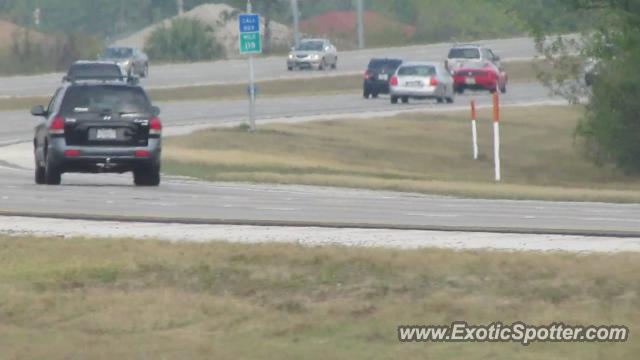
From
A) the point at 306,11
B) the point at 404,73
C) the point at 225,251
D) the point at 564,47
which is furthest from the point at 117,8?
the point at 225,251

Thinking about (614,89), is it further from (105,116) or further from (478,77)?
(478,77)

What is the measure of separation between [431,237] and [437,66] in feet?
151

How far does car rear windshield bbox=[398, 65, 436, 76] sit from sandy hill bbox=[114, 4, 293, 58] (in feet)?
170

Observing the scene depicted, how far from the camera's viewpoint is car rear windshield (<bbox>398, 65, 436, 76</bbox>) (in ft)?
210

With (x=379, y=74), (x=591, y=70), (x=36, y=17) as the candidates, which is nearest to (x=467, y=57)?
(x=379, y=74)

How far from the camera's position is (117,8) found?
540 feet

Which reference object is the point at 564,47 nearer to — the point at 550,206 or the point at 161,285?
the point at 550,206

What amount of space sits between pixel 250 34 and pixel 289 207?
16.6 meters

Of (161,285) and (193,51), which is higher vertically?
(161,285)

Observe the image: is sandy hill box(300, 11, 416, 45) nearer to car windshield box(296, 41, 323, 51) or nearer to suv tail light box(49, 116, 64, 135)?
car windshield box(296, 41, 323, 51)

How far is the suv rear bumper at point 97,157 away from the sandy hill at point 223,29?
8807 cm

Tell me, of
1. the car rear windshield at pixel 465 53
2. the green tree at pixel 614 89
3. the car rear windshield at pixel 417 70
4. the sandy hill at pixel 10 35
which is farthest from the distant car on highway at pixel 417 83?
the sandy hill at pixel 10 35

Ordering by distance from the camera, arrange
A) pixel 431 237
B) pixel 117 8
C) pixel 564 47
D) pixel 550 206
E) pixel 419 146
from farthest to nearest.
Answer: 1. pixel 117 8
2. pixel 564 47
3. pixel 419 146
4. pixel 550 206
5. pixel 431 237

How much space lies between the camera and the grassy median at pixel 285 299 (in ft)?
43.4
